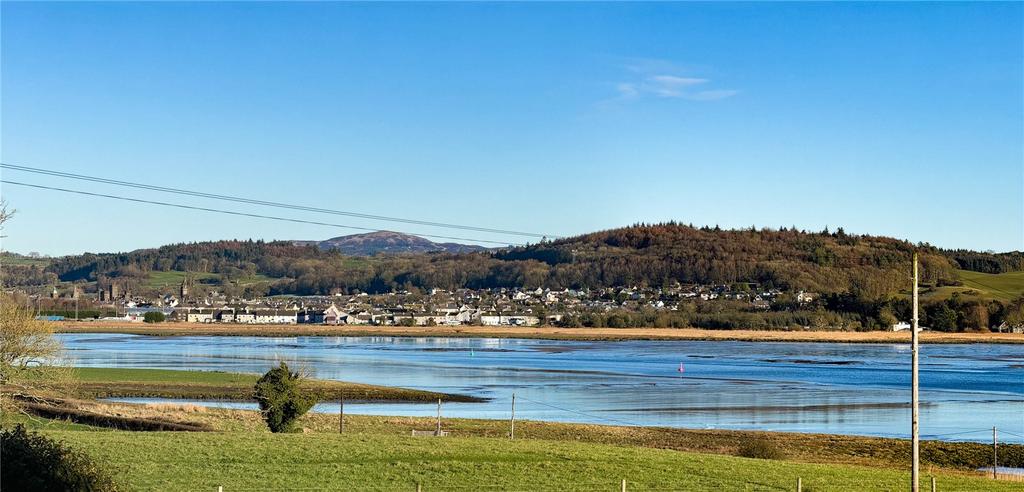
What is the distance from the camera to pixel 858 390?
60938 millimetres

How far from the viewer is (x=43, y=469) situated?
1603 cm

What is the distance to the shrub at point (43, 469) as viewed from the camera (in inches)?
619

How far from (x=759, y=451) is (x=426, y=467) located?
11.5 meters

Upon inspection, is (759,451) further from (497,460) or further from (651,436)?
(497,460)

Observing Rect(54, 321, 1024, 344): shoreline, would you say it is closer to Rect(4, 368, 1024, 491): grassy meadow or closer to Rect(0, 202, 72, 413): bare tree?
Rect(4, 368, 1024, 491): grassy meadow

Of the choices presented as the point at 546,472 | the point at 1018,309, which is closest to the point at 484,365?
the point at 546,472

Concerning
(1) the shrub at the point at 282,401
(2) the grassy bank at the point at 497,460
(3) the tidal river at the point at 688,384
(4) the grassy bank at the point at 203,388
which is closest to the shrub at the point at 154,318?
(3) the tidal river at the point at 688,384

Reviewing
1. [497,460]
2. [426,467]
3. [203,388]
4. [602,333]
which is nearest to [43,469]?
[426,467]

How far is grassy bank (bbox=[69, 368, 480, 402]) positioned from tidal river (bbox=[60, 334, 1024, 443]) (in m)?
2.82

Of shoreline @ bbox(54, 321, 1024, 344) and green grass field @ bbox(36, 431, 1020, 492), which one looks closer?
green grass field @ bbox(36, 431, 1020, 492)

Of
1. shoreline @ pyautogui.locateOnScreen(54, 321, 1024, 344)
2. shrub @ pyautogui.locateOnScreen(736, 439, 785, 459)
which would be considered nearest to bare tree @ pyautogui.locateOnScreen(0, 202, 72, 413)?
shrub @ pyautogui.locateOnScreen(736, 439, 785, 459)

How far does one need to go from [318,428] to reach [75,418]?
8102 millimetres

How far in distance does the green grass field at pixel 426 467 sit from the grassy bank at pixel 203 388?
2078 cm

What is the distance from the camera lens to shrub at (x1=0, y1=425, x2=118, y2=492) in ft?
51.5
